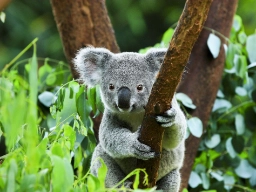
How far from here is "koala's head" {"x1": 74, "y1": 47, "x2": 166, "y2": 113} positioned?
307 centimetres

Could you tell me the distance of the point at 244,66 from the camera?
4.39 metres

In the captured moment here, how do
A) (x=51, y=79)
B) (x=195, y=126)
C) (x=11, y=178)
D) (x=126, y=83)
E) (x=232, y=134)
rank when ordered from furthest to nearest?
(x=51, y=79) → (x=232, y=134) → (x=195, y=126) → (x=126, y=83) → (x=11, y=178)

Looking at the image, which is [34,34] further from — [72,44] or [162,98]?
[162,98]

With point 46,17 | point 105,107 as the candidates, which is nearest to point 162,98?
point 105,107

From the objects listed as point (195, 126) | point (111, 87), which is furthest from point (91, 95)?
point (195, 126)

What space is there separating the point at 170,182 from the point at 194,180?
98cm

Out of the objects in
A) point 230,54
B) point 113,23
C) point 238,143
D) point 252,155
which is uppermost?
point 113,23

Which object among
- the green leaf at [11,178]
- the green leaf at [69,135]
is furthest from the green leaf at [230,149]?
the green leaf at [11,178]

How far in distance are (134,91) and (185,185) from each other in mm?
1383

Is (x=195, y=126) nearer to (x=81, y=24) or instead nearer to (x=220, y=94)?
(x=220, y=94)

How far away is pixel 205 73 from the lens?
14.3ft

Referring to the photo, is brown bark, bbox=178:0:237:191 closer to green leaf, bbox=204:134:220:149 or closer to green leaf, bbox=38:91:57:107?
green leaf, bbox=204:134:220:149

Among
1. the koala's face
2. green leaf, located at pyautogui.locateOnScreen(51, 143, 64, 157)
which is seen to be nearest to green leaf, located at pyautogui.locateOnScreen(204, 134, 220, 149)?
the koala's face

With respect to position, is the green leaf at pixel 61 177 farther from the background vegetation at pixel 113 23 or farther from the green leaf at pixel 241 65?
the background vegetation at pixel 113 23
